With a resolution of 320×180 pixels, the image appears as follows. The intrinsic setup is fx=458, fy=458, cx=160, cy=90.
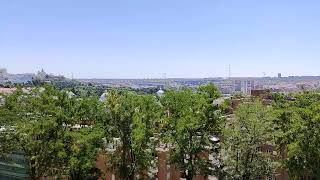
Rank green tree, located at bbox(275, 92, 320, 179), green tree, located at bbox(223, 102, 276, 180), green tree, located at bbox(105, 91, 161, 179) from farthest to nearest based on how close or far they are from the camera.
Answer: green tree, located at bbox(223, 102, 276, 180), green tree, located at bbox(105, 91, 161, 179), green tree, located at bbox(275, 92, 320, 179)

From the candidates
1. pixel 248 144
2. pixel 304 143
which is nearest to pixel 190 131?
pixel 248 144

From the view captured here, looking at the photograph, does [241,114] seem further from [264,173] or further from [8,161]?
[8,161]

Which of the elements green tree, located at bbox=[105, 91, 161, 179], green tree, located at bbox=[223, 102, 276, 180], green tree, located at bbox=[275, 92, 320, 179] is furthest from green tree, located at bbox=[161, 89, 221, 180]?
green tree, located at bbox=[275, 92, 320, 179]

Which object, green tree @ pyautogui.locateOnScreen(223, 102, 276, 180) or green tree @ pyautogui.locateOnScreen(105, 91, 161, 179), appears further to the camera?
green tree @ pyautogui.locateOnScreen(223, 102, 276, 180)

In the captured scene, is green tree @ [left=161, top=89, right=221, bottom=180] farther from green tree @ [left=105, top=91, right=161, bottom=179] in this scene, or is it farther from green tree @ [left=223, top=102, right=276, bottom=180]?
green tree @ [left=105, top=91, right=161, bottom=179]

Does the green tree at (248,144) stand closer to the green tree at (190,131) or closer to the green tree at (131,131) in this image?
the green tree at (190,131)

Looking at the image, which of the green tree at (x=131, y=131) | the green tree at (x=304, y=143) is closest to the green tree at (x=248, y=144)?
the green tree at (x=304, y=143)

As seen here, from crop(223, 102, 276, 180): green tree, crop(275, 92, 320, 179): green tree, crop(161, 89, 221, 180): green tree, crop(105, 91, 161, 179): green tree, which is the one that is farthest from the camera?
crop(223, 102, 276, 180): green tree

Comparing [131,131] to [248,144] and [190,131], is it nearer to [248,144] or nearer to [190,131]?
[190,131]
